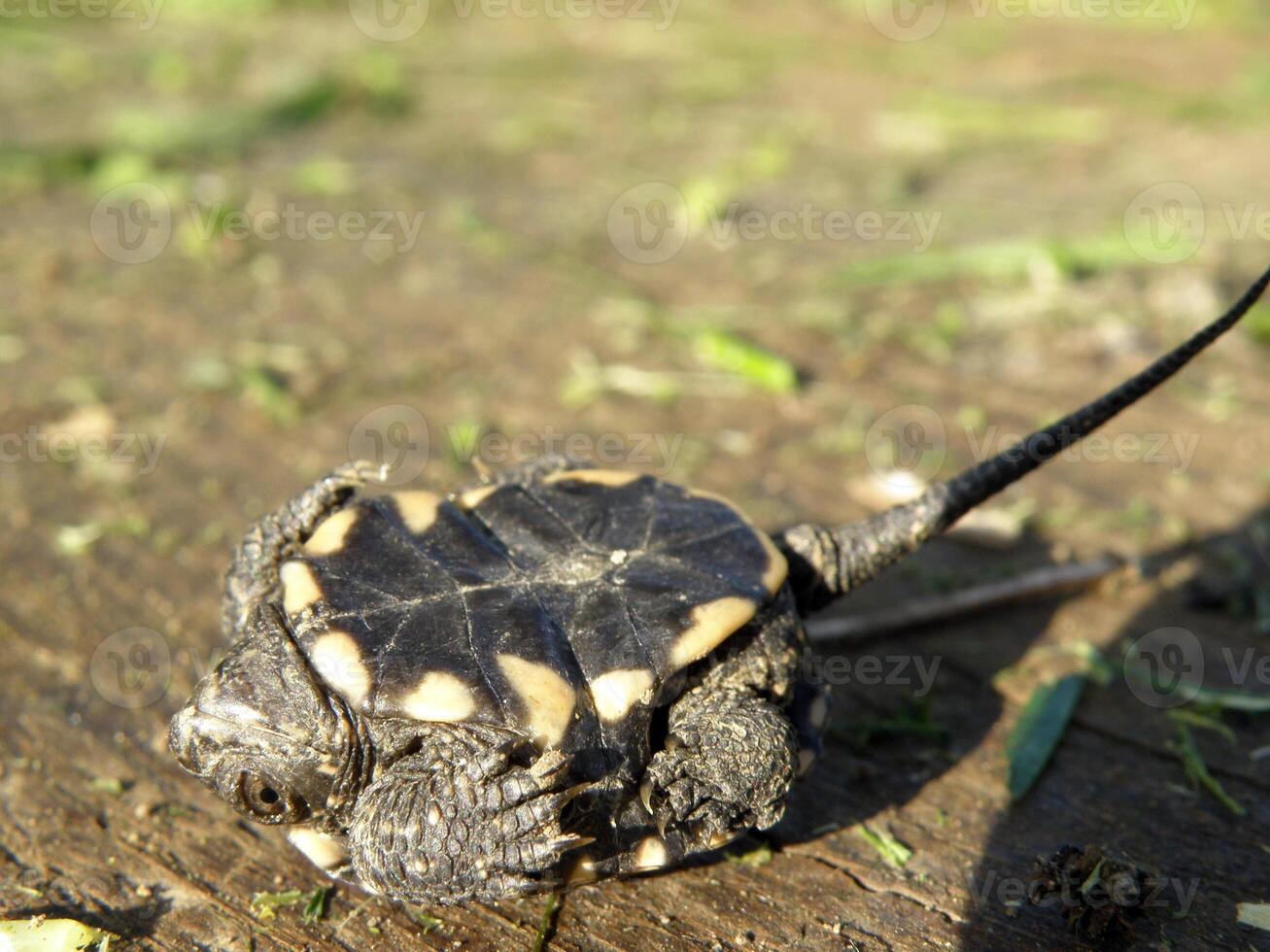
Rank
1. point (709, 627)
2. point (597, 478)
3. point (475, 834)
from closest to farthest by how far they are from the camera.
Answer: point (475, 834), point (709, 627), point (597, 478)

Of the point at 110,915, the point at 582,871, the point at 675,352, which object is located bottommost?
the point at 110,915

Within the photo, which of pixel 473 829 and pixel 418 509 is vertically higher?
pixel 418 509

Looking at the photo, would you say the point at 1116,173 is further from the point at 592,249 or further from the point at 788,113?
the point at 592,249
